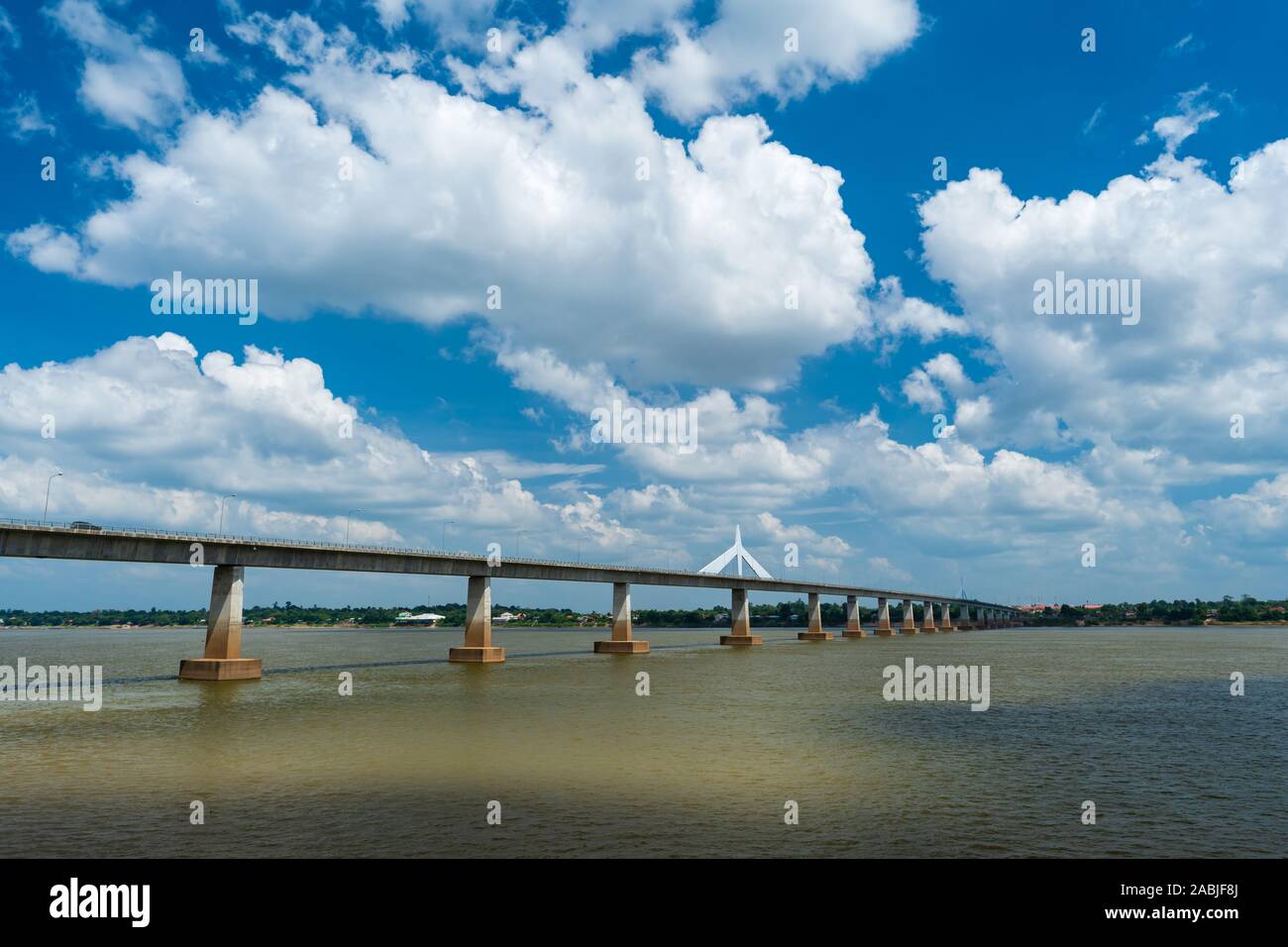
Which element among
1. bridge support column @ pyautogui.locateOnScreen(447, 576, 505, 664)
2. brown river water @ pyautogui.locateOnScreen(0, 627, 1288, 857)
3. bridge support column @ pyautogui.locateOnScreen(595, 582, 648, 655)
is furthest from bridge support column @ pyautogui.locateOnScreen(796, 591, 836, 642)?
brown river water @ pyautogui.locateOnScreen(0, 627, 1288, 857)

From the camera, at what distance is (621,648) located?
116m

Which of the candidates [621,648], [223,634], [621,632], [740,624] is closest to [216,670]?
[223,634]

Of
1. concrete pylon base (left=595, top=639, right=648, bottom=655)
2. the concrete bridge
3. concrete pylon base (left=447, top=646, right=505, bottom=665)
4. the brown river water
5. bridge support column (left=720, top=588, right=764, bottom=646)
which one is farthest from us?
bridge support column (left=720, top=588, right=764, bottom=646)

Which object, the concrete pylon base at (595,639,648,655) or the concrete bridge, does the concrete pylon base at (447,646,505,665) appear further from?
the concrete pylon base at (595,639,648,655)

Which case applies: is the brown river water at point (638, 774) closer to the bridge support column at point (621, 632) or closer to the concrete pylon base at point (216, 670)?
the concrete pylon base at point (216, 670)

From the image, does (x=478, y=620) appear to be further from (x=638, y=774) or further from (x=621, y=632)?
(x=638, y=774)

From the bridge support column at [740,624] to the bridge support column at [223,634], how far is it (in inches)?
3899

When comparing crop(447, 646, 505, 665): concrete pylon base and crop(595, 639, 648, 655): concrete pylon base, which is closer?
crop(447, 646, 505, 665): concrete pylon base

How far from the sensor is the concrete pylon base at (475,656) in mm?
90331

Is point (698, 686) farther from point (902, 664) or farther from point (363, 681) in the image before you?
point (902, 664)

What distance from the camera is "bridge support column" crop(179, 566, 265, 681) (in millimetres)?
64125
